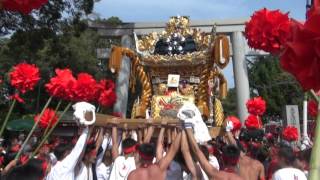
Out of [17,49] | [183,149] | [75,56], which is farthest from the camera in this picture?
[75,56]

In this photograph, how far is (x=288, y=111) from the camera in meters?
17.2

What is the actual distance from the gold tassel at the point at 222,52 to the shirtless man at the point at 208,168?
8.93m

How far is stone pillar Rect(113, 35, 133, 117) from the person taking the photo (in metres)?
20.5

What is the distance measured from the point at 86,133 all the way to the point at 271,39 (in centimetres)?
231

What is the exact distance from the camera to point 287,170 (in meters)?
5.34

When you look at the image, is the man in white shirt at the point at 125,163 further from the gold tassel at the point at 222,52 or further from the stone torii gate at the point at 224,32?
the stone torii gate at the point at 224,32

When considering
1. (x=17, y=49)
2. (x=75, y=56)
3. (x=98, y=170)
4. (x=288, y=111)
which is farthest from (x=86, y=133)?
(x=75, y=56)

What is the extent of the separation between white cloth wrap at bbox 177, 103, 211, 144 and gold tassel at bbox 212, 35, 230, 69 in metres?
8.46

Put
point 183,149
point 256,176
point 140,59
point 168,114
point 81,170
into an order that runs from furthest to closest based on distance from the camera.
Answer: point 140,59 → point 168,114 → point 256,176 → point 81,170 → point 183,149

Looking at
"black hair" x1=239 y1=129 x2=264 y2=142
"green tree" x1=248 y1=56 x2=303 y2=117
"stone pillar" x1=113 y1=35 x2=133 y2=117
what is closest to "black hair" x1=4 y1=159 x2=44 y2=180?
"black hair" x1=239 y1=129 x2=264 y2=142

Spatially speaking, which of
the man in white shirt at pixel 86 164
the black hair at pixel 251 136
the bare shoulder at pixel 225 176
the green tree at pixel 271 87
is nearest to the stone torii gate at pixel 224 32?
the black hair at pixel 251 136

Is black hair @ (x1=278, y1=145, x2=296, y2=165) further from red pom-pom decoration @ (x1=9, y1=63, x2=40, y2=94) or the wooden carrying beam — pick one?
red pom-pom decoration @ (x1=9, y1=63, x2=40, y2=94)

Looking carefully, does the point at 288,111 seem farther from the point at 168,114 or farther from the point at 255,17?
the point at 255,17

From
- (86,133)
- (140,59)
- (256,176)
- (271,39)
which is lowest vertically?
(256,176)
